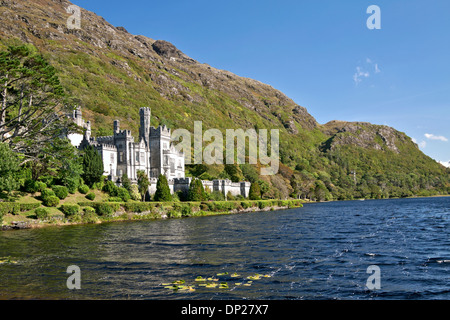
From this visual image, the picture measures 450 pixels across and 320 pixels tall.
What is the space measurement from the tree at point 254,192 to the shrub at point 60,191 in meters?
48.8

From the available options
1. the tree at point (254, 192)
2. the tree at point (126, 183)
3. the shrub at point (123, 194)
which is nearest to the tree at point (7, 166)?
the shrub at point (123, 194)

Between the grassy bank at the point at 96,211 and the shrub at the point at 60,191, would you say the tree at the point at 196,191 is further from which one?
the shrub at the point at 60,191

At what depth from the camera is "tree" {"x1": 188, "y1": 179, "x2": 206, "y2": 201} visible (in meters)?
68.8

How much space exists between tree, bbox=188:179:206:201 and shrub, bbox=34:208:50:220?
96.6ft

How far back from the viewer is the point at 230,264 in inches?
818

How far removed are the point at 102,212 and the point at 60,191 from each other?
6.16 meters

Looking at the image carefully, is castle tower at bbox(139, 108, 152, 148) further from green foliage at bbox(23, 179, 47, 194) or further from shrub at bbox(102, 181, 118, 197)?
green foliage at bbox(23, 179, 47, 194)

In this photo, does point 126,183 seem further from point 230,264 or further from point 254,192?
point 230,264

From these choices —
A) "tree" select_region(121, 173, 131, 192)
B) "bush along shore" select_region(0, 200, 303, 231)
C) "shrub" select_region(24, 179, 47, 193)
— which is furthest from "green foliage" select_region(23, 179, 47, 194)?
"tree" select_region(121, 173, 131, 192)

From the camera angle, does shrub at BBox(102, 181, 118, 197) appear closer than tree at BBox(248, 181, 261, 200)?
Yes

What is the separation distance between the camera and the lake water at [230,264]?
1505cm

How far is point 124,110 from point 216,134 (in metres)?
40.3

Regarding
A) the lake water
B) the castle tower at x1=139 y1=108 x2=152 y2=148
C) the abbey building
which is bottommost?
the lake water

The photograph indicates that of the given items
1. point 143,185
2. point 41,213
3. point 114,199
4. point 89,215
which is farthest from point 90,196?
point 143,185
